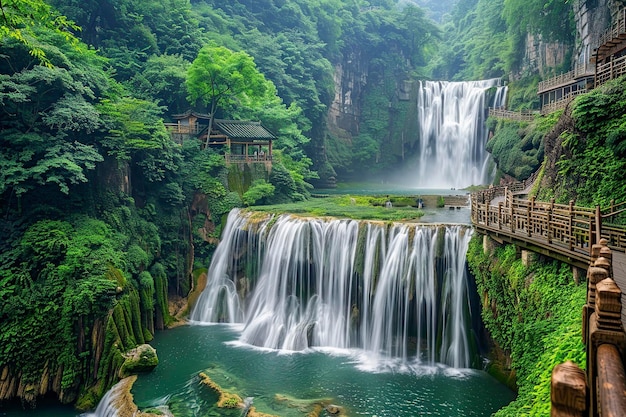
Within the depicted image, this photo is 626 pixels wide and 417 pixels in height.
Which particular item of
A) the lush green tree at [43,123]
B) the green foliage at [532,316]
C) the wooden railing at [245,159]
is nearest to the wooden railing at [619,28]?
the green foliage at [532,316]

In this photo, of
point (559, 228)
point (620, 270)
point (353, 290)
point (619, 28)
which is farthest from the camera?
point (619, 28)

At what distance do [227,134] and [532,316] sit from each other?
19297 millimetres

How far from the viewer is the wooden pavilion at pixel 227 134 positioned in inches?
987

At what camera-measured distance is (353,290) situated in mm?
16500

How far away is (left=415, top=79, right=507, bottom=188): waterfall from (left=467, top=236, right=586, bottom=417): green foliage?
75.2 ft

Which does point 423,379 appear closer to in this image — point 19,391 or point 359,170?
point 19,391

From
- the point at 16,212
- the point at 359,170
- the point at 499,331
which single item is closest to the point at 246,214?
the point at 16,212

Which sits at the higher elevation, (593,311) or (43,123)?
(43,123)

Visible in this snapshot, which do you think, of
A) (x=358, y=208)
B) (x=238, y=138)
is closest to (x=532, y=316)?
(x=358, y=208)

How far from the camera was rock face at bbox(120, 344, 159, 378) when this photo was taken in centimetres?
1377

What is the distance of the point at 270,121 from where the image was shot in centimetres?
3095

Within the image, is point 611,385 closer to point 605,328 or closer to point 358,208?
point 605,328

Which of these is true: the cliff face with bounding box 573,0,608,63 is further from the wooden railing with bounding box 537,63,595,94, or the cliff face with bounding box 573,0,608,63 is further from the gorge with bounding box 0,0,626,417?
the wooden railing with bounding box 537,63,595,94

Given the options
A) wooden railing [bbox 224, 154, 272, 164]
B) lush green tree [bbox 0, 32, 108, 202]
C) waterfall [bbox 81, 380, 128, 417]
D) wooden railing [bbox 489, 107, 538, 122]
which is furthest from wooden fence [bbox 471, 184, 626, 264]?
wooden railing [bbox 489, 107, 538, 122]
